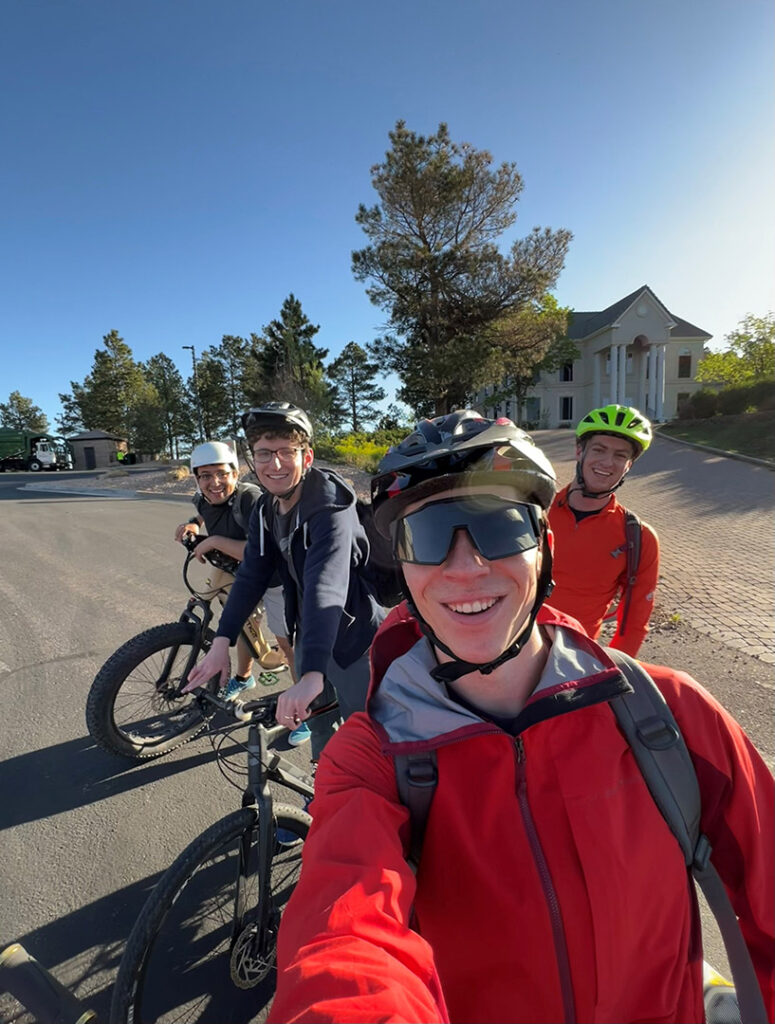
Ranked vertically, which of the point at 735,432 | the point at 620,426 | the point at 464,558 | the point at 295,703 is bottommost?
the point at 295,703

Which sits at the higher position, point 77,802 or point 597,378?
point 597,378

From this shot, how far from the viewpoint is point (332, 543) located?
95.8 inches

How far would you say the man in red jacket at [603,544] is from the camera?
2738 mm

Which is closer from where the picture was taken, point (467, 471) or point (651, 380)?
point (467, 471)

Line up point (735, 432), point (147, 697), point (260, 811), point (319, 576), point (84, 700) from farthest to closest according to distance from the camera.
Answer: point (735, 432) → point (84, 700) → point (147, 697) → point (319, 576) → point (260, 811)

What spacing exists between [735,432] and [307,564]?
26.2 metres

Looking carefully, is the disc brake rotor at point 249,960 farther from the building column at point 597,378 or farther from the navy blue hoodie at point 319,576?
the building column at point 597,378

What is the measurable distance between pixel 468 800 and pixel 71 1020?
1.38 metres

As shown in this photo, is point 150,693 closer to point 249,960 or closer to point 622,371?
point 249,960

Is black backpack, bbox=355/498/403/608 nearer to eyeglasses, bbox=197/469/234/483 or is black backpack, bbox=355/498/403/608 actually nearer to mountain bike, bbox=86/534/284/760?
mountain bike, bbox=86/534/284/760

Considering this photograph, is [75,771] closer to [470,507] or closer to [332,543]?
[332,543]

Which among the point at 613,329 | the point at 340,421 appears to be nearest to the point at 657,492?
the point at 613,329

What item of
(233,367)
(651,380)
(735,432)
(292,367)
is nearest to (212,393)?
(233,367)

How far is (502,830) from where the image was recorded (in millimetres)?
1167
